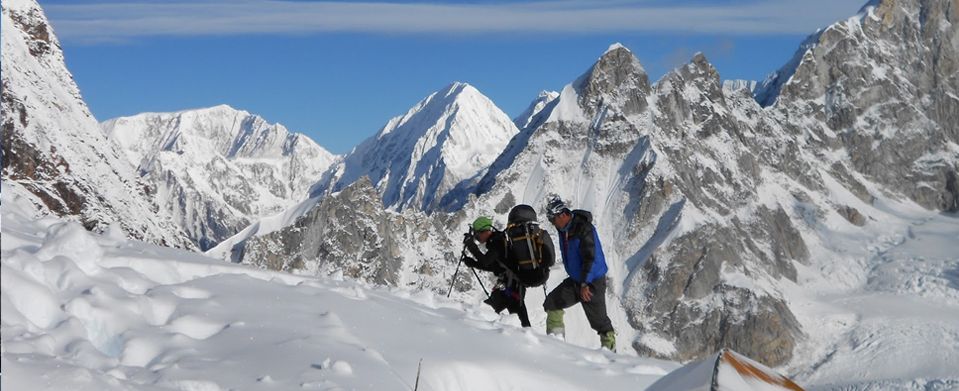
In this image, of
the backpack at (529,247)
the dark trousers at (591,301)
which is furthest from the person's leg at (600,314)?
the backpack at (529,247)

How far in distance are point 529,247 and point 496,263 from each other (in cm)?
81

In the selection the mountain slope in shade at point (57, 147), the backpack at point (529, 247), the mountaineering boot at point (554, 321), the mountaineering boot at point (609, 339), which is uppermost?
the mountain slope in shade at point (57, 147)

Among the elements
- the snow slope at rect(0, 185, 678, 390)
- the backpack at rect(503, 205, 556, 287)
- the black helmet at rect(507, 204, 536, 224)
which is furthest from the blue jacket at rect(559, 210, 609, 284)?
the snow slope at rect(0, 185, 678, 390)

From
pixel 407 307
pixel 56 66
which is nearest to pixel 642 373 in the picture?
pixel 407 307

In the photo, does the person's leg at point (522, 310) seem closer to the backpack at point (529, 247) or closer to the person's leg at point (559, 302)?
the backpack at point (529, 247)

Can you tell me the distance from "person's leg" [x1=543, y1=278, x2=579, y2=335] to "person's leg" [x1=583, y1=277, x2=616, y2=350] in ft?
1.12

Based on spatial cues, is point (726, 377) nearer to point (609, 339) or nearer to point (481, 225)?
point (609, 339)

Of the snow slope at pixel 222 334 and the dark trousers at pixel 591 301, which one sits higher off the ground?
the dark trousers at pixel 591 301

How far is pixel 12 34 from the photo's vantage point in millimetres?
124188

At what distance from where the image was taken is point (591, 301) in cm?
1650

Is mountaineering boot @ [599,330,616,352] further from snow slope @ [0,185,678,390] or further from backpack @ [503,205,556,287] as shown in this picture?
snow slope @ [0,185,678,390]

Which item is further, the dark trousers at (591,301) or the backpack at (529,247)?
the backpack at (529,247)

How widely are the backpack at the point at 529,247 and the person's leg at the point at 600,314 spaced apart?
95 cm

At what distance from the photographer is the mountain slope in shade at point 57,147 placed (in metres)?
107
